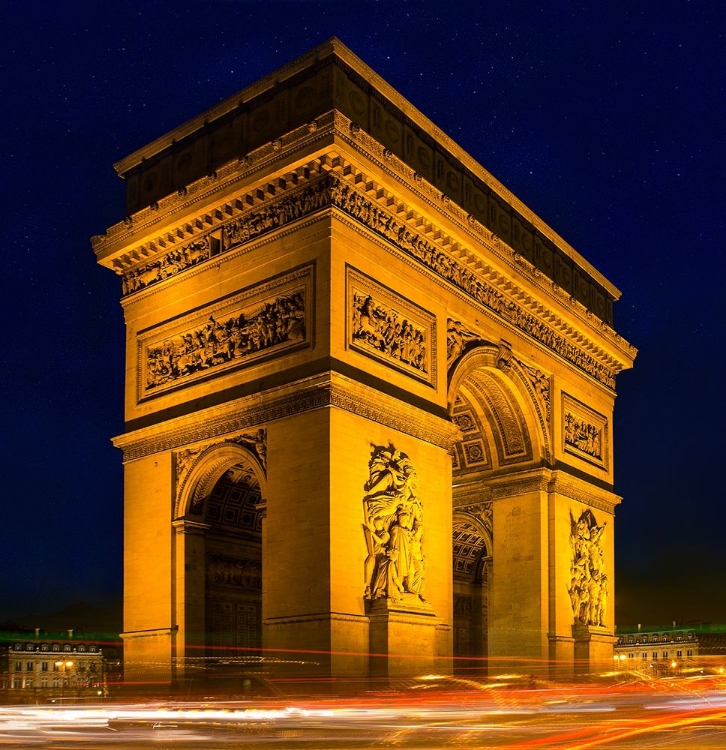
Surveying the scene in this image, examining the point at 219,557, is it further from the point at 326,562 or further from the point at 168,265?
the point at 168,265

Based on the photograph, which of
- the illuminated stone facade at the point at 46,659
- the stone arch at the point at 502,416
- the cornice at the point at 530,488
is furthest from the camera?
the illuminated stone facade at the point at 46,659

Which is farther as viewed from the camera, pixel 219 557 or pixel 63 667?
pixel 63 667

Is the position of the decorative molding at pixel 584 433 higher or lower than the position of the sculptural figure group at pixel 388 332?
lower

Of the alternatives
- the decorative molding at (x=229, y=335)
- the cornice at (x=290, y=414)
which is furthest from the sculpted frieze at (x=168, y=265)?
the cornice at (x=290, y=414)

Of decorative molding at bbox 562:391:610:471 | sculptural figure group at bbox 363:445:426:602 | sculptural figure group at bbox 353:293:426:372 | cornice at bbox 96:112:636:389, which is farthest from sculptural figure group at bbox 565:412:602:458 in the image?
sculptural figure group at bbox 363:445:426:602

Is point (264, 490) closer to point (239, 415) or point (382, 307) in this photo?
point (239, 415)

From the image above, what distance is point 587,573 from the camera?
100 ft

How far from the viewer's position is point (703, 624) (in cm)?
9875

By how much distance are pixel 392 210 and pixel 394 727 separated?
11.7 m

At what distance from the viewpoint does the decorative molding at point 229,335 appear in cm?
2217

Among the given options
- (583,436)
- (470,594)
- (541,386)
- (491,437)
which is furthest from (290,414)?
(470,594)

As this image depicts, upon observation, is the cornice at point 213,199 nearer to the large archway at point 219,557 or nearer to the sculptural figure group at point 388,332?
the sculptural figure group at point 388,332

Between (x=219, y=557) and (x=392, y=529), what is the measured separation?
461 cm

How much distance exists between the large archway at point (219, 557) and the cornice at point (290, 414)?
54 centimetres
